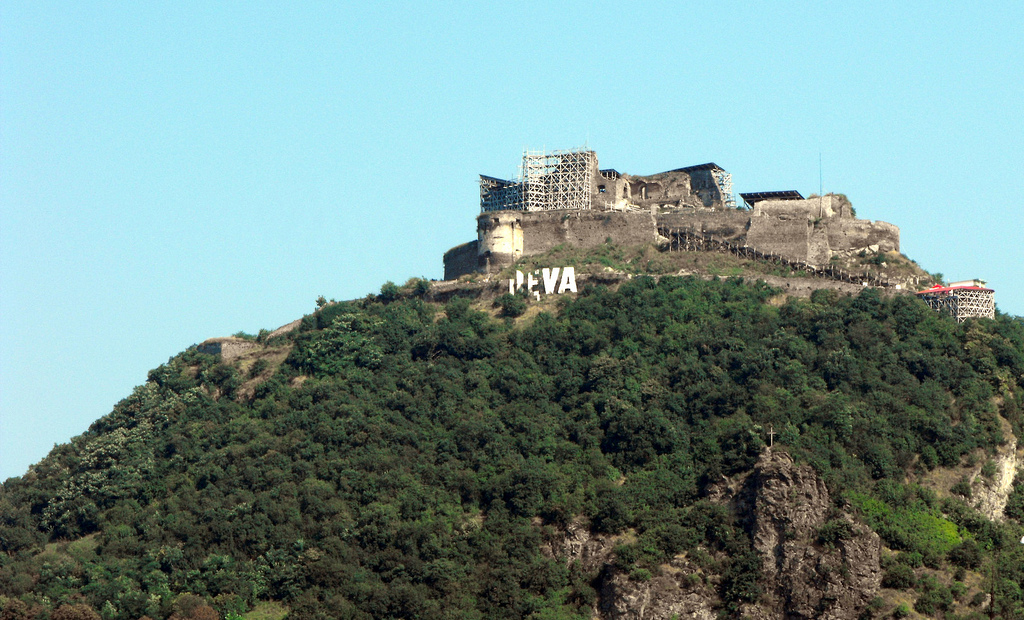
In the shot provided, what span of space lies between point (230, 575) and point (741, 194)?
40265mm

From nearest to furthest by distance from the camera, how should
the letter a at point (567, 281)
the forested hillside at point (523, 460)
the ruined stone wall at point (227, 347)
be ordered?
1. the forested hillside at point (523, 460)
2. the letter a at point (567, 281)
3. the ruined stone wall at point (227, 347)

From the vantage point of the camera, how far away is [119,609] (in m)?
85.8

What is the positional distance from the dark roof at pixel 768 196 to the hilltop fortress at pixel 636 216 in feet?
0.19

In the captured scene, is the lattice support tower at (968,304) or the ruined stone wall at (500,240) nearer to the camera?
the lattice support tower at (968,304)

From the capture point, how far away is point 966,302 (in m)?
98.1

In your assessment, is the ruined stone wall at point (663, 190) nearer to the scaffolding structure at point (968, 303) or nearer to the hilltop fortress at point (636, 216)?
the hilltop fortress at point (636, 216)

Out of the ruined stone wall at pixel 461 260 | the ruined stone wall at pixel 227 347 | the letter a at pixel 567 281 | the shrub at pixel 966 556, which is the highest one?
the ruined stone wall at pixel 461 260

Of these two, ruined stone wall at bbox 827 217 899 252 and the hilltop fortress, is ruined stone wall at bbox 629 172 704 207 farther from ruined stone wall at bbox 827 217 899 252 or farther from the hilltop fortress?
ruined stone wall at bbox 827 217 899 252

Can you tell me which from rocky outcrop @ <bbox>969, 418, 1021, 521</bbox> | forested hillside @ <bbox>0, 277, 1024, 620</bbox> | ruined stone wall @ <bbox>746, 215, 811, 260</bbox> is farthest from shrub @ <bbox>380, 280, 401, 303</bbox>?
rocky outcrop @ <bbox>969, 418, 1021, 521</bbox>

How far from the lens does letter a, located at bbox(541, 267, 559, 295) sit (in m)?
105

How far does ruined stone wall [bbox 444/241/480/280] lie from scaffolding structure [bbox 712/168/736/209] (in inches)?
591

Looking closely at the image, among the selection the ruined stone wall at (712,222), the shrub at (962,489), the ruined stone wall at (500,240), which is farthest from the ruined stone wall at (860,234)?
the shrub at (962,489)

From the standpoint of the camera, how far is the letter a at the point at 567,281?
343ft

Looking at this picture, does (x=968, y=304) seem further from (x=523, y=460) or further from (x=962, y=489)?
(x=523, y=460)
